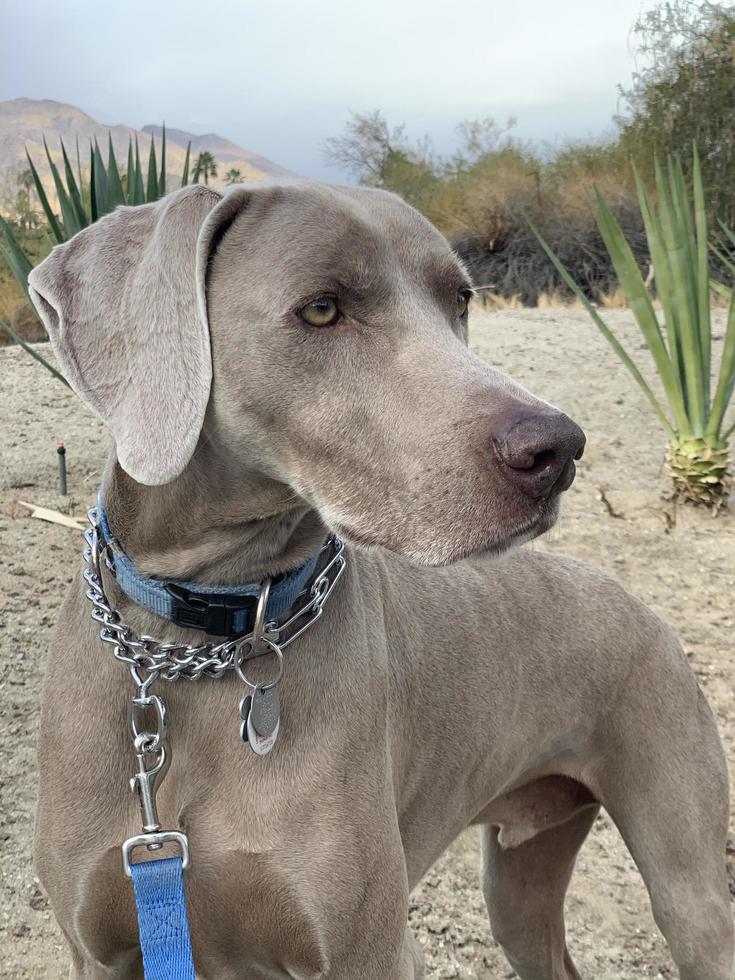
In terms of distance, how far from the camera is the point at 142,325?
65.7 inches

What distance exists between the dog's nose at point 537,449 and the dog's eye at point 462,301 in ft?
1.74

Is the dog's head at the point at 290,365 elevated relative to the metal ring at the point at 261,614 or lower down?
elevated

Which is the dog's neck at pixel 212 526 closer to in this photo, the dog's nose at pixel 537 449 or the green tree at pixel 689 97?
the dog's nose at pixel 537 449

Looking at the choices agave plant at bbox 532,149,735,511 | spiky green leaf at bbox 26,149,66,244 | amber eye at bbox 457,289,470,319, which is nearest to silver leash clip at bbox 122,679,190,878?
amber eye at bbox 457,289,470,319

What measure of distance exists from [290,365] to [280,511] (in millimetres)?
281

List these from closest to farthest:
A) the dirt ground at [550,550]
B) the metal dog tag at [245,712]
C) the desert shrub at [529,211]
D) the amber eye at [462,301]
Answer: the metal dog tag at [245,712] → the amber eye at [462,301] → the dirt ground at [550,550] → the desert shrub at [529,211]

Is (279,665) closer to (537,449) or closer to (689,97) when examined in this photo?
(537,449)

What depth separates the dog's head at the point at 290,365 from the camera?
5.19 ft

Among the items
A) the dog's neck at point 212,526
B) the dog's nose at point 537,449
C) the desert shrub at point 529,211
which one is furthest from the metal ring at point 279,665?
the desert shrub at point 529,211

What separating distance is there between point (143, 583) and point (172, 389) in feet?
1.23

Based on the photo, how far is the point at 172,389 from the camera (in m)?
1.65

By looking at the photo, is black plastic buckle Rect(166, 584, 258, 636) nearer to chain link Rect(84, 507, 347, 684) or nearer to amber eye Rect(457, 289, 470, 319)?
chain link Rect(84, 507, 347, 684)

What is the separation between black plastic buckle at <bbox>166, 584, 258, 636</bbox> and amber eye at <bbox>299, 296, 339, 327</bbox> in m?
0.50

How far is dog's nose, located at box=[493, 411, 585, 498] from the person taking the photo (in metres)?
1.48
